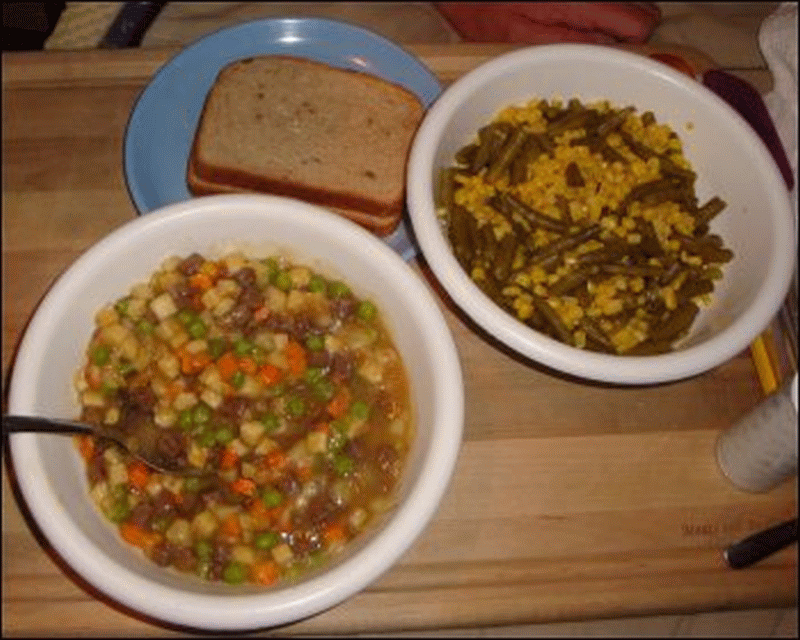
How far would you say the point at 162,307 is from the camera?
2.02 m

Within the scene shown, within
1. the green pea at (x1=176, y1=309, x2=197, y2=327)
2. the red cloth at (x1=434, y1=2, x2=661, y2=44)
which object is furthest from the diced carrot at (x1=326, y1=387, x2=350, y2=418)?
the red cloth at (x1=434, y1=2, x2=661, y2=44)

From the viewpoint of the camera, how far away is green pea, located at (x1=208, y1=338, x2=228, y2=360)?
1993 millimetres

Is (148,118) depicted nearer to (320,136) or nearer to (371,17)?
(320,136)

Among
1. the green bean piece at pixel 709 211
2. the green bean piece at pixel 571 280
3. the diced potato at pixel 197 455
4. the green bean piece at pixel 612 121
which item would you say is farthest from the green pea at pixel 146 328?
the green bean piece at pixel 709 211

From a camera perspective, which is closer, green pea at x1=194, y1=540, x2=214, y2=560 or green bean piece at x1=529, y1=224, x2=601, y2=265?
green pea at x1=194, y1=540, x2=214, y2=560

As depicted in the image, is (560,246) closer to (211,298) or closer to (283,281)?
(283,281)

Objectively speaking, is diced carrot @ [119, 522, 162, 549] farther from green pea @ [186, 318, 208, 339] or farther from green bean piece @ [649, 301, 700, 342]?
green bean piece @ [649, 301, 700, 342]

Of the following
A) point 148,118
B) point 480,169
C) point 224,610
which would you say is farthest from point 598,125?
point 224,610

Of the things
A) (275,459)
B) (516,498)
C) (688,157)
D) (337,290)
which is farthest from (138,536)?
(688,157)

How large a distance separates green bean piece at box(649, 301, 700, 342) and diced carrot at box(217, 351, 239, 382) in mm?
882

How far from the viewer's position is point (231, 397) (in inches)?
77.4

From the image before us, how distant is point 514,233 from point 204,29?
1.60m

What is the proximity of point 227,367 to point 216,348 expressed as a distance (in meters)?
0.05

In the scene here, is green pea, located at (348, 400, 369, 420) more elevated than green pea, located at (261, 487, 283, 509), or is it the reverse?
green pea, located at (348, 400, 369, 420)
